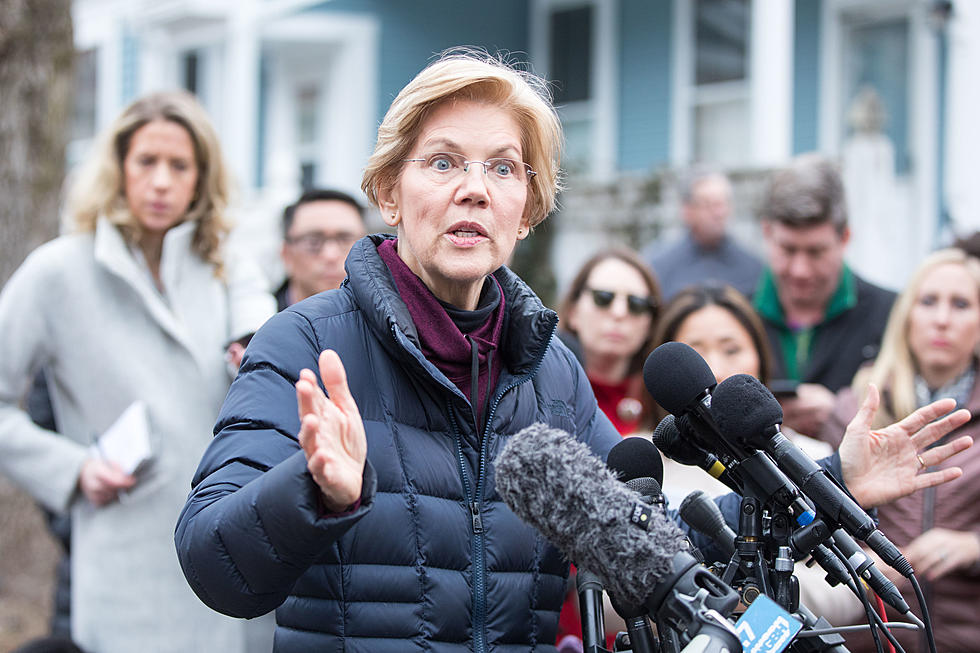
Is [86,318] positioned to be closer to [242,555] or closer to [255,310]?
[255,310]

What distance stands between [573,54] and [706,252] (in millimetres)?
7875

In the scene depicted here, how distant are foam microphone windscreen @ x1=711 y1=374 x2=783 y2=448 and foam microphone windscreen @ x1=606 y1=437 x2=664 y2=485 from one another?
25 centimetres

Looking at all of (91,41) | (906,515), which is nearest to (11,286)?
(906,515)

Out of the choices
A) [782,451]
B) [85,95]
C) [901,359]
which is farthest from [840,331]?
[85,95]

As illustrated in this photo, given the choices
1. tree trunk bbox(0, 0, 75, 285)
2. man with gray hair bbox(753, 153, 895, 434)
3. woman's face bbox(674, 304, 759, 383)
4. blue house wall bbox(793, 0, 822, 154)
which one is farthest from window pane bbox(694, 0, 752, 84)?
woman's face bbox(674, 304, 759, 383)

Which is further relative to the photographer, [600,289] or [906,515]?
[600,289]

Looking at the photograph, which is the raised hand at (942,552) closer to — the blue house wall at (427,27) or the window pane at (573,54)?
the window pane at (573,54)

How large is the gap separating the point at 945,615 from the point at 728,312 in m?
1.44

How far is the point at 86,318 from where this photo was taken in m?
3.65

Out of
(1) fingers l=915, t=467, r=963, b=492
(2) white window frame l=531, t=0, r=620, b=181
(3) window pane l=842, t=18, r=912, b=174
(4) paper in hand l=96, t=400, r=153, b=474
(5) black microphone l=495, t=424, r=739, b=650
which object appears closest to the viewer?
(5) black microphone l=495, t=424, r=739, b=650

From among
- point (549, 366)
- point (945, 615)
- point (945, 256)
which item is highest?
point (945, 256)

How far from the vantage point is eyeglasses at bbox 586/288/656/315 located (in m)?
4.68

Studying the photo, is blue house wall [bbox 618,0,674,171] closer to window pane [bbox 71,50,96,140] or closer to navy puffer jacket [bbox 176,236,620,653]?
window pane [bbox 71,50,96,140]

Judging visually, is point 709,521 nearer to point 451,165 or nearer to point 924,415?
point 924,415
